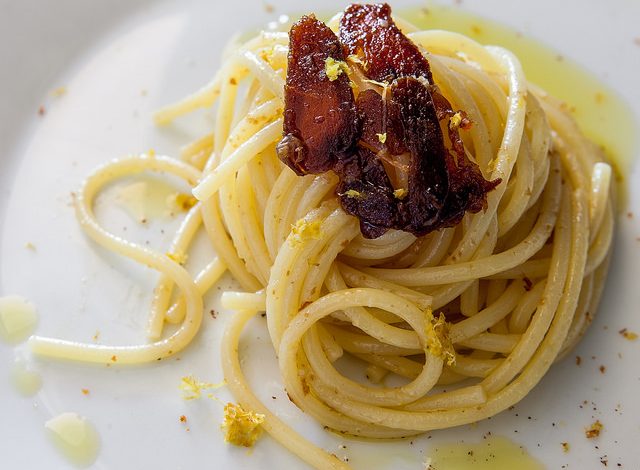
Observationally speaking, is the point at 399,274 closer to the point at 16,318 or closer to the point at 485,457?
the point at 485,457

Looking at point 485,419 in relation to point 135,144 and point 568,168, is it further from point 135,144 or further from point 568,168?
point 135,144

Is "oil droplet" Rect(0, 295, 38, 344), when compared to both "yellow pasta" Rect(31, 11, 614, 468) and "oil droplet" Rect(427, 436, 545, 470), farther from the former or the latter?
"oil droplet" Rect(427, 436, 545, 470)

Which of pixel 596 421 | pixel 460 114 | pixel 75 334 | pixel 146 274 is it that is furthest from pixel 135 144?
pixel 596 421

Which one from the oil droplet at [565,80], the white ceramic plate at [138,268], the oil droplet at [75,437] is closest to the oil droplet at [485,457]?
the white ceramic plate at [138,268]

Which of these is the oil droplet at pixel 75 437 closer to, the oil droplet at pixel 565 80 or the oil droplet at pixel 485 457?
the oil droplet at pixel 485 457

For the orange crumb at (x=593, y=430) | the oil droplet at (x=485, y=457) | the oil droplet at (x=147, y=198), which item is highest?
the oil droplet at (x=147, y=198)

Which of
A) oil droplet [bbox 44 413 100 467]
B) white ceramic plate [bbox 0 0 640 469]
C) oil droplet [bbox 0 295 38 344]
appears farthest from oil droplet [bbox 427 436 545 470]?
oil droplet [bbox 0 295 38 344]
